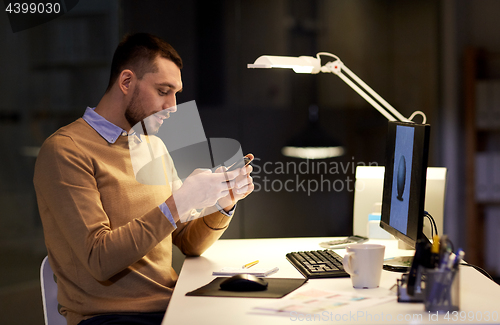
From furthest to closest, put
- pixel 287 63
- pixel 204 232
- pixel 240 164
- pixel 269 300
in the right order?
pixel 287 63 < pixel 204 232 < pixel 240 164 < pixel 269 300

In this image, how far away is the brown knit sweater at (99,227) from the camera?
46.8 inches

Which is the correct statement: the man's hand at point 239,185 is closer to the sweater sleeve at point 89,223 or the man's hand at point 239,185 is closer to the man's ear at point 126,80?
the sweater sleeve at point 89,223

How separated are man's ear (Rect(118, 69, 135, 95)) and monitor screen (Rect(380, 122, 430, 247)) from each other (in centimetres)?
88

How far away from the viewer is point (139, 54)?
1.51 meters

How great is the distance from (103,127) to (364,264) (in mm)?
909

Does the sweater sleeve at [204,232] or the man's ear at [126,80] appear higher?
the man's ear at [126,80]

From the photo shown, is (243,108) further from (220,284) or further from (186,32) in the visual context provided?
(220,284)

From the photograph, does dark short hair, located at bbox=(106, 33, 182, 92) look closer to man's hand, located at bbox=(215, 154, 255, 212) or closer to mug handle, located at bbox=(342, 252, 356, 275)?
man's hand, located at bbox=(215, 154, 255, 212)

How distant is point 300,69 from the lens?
1.77m

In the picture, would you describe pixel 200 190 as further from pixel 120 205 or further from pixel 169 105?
pixel 169 105

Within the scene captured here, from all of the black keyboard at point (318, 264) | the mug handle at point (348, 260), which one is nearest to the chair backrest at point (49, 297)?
the black keyboard at point (318, 264)

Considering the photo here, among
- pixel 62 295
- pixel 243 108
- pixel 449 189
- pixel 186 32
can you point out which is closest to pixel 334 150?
pixel 243 108

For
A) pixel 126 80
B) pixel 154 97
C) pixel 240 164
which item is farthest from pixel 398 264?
pixel 126 80

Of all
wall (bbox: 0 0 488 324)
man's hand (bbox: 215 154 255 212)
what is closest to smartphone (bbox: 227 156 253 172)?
man's hand (bbox: 215 154 255 212)
